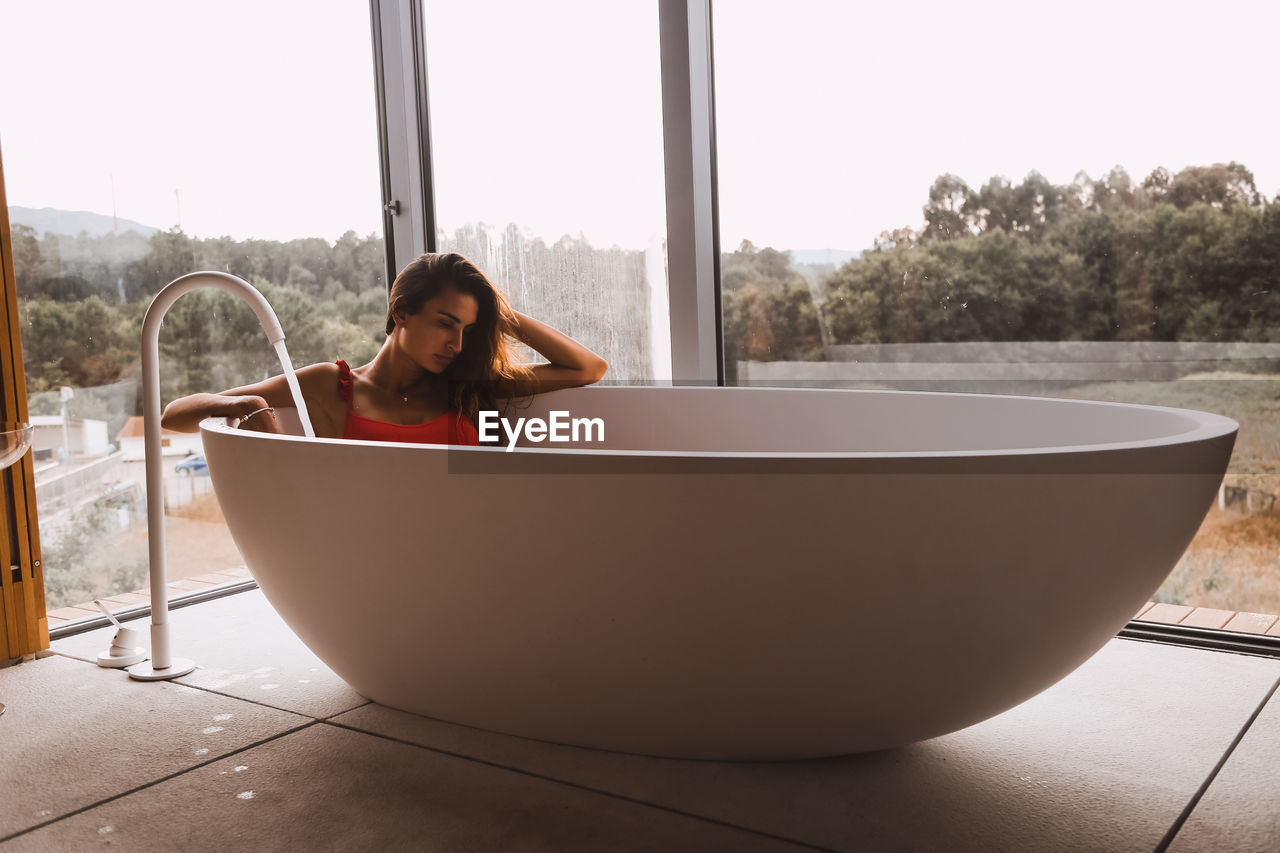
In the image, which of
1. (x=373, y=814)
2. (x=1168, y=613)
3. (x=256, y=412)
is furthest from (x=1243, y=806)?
(x=256, y=412)

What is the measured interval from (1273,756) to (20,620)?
2.44 metres

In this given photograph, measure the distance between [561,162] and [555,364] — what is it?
0.94 metres

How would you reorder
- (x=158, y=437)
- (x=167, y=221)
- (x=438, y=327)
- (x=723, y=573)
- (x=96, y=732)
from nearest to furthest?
1. (x=723, y=573)
2. (x=96, y=732)
3. (x=158, y=437)
4. (x=438, y=327)
5. (x=167, y=221)

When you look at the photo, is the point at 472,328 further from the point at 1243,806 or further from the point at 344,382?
the point at 1243,806

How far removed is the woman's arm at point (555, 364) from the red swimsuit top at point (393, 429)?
166mm

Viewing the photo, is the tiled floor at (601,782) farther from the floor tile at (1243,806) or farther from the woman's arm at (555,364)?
the woman's arm at (555,364)

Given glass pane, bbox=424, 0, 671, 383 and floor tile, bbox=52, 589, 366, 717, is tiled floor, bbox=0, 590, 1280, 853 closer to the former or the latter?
floor tile, bbox=52, 589, 366, 717

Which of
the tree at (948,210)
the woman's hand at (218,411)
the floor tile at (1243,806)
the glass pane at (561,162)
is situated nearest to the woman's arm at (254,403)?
the woman's hand at (218,411)

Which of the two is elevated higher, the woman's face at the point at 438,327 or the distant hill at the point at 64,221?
the distant hill at the point at 64,221

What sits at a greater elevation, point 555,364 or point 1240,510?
point 555,364

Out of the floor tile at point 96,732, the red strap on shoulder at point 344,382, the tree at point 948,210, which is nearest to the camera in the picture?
the floor tile at point 96,732

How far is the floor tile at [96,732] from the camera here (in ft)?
5.56

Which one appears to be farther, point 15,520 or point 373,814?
point 15,520

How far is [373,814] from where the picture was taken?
5.16ft
